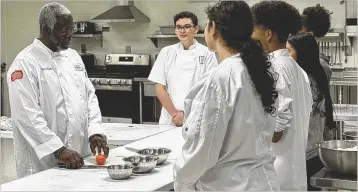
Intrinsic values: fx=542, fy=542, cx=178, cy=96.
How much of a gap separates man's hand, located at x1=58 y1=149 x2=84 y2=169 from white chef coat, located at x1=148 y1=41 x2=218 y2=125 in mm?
1724

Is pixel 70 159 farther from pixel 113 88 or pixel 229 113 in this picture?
pixel 113 88

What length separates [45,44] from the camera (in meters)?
2.70

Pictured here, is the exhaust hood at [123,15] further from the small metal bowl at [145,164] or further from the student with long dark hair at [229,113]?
the student with long dark hair at [229,113]

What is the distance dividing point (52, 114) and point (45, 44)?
356mm

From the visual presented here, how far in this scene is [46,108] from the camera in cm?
263

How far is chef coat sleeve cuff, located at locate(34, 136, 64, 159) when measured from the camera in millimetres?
2486

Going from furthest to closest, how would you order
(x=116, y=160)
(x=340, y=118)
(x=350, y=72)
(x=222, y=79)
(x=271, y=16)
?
(x=350, y=72)
(x=340, y=118)
(x=116, y=160)
(x=271, y=16)
(x=222, y=79)

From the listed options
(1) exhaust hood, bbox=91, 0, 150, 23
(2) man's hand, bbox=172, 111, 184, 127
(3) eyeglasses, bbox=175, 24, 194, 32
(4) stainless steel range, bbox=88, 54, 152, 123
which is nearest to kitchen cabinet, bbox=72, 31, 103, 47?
(1) exhaust hood, bbox=91, 0, 150, 23

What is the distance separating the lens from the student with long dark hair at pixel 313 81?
2.86 meters

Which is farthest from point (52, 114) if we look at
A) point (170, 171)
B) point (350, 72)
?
point (350, 72)

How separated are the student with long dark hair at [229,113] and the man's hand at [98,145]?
0.83 m

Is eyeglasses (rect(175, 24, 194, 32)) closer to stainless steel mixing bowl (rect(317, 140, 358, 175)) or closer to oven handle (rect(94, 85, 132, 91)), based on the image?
stainless steel mixing bowl (rect(317, 140, 358, 175))

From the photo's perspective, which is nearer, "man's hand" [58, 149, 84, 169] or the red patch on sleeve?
"man's hand" [58, 149, 84, 169]

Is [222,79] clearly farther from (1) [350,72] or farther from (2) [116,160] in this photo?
(1) [350,72]
